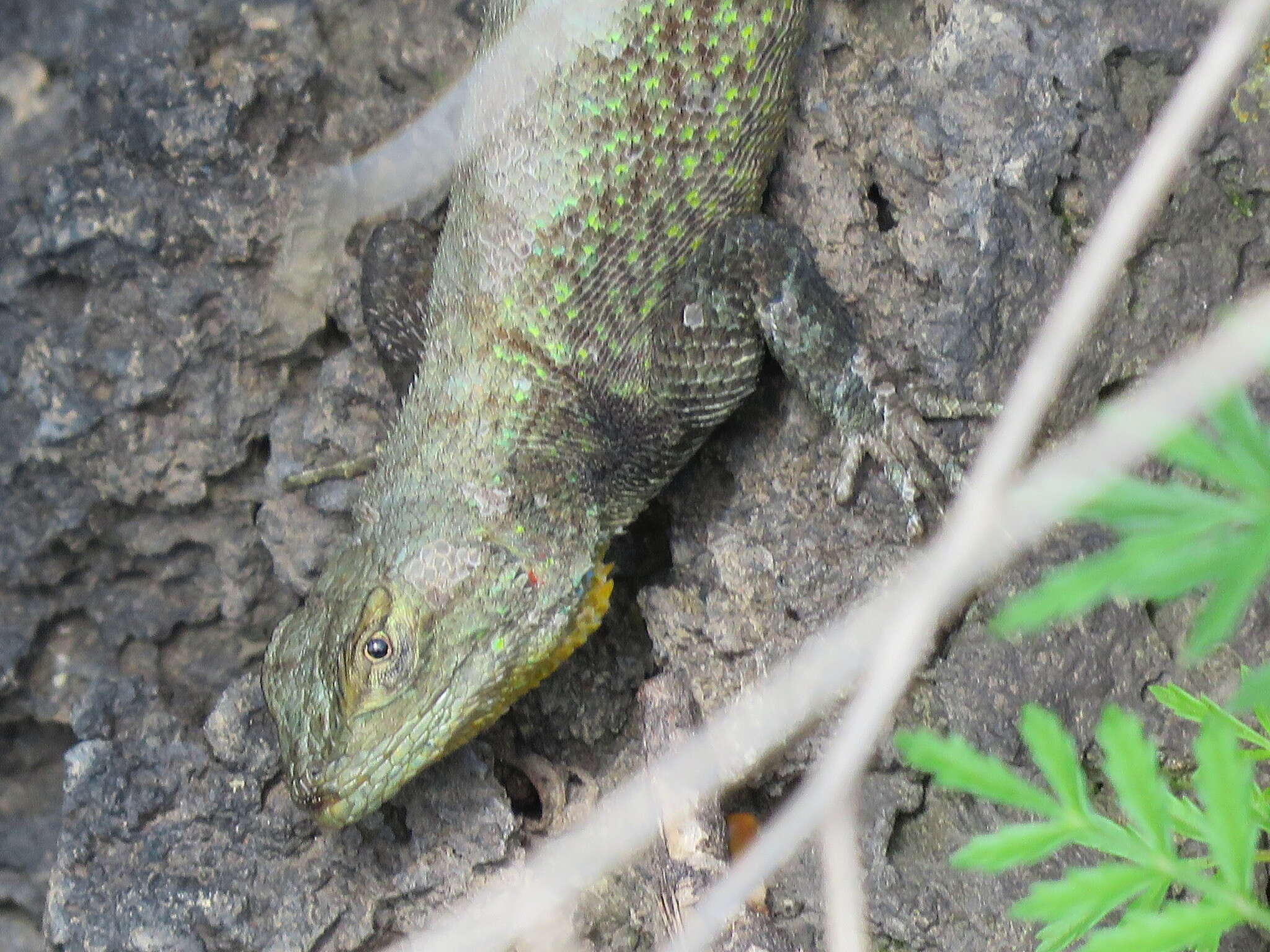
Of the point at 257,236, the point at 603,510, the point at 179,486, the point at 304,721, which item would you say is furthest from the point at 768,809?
the point at 257,236

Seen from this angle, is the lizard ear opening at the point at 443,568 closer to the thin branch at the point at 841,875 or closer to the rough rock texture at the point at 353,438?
the rough rock texture at the point at 353,438

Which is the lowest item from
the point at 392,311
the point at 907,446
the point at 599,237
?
the point at 907,446

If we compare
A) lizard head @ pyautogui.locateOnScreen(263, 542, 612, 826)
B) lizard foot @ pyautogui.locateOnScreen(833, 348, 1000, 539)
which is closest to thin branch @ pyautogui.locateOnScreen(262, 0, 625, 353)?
lizard head @ pyautogui.locateOnScreen(263, 542, 612, 826)

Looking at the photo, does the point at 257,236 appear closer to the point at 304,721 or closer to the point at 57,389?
the point at 57,389

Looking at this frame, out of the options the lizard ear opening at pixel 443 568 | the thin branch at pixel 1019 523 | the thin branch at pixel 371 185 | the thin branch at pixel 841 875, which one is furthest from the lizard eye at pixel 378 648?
the thin branch at pixel 841 875

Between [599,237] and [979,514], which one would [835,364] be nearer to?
[599,237]

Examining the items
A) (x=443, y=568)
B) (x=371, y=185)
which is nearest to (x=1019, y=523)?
(x=443, y=568)

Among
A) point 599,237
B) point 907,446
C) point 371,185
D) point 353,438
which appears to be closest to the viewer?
point 907,446
